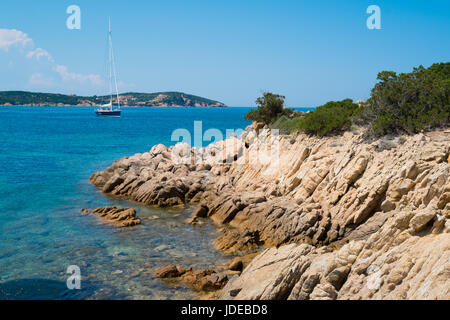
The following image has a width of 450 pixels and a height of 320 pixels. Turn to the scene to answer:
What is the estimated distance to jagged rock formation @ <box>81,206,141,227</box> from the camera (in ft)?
82.3

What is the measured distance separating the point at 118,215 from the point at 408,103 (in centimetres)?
2198

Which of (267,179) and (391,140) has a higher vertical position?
(391,140)

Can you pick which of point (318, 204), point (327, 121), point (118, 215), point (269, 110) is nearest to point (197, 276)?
point (318, 204)

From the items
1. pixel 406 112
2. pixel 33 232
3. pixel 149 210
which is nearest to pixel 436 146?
pixel 406 112

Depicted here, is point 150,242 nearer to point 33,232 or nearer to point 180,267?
point 180,267

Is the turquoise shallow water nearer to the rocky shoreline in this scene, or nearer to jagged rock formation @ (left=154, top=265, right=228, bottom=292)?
jagged rock formation @ (left=154, top=265, right=228, bottom=292)

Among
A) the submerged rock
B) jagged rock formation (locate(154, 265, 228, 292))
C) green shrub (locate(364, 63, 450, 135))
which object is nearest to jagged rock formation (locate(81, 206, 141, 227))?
the submerged rock

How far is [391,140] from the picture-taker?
23.8 meters

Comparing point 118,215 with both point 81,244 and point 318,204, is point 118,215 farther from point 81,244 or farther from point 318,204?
point 318,204

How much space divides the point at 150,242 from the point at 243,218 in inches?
257

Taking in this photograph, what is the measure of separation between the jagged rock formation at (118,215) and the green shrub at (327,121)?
16.2m

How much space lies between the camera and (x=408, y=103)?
25484 mm
